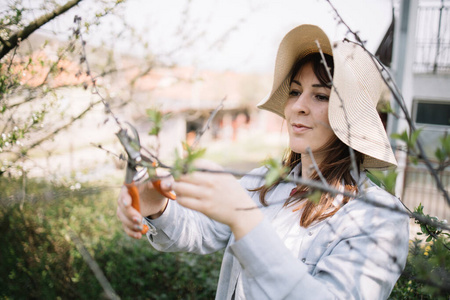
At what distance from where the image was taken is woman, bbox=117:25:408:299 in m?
0.99

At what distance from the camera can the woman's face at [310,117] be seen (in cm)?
148

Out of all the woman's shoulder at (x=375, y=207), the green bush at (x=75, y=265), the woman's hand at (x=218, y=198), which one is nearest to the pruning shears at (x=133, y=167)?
the woman's hand at (x=218, y=198)

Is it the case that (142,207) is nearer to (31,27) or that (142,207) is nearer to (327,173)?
(327,173)

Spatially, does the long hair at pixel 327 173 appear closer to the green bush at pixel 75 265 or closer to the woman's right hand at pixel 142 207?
the woman's right hand at pixel 142 207

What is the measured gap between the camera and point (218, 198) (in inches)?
38.2

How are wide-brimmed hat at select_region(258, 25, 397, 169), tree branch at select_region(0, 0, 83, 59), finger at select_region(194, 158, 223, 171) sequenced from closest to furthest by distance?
finger at select_region(194, 158, 223, 171)
wide-brimmed hat at select_region(258, 25, 397, 169)
tree branch at select_region(0, 0, 83, 59)

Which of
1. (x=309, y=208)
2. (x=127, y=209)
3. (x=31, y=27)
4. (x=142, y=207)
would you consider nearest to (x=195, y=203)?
(x=127, y=209)

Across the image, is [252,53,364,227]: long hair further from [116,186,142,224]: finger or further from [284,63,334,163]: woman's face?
[116,186,142,224]: finger

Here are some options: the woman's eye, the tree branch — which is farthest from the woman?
the tree branch

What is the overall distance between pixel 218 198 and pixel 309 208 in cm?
63

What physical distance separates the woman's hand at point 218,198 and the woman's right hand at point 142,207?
4.9 inches

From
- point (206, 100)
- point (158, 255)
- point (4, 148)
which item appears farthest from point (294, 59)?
point (206, 100)

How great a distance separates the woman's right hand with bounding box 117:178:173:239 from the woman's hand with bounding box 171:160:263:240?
0.41 feet

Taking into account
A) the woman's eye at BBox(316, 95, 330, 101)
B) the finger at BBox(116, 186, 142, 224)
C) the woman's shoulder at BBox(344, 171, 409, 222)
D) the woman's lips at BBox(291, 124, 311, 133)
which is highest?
the woman's eye at BBox(316, 95, 330, 101)
